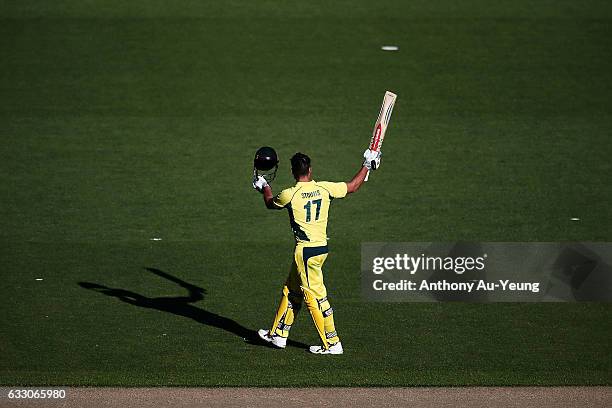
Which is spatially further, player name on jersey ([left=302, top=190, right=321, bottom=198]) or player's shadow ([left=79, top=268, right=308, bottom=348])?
player's shadow ([left=79, top=268, right=308, bottom=348])

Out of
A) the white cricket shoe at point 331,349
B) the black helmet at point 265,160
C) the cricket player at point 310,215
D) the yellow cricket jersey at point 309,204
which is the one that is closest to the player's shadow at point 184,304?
the white cricket shoe at point 331,349

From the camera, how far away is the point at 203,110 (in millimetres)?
23094

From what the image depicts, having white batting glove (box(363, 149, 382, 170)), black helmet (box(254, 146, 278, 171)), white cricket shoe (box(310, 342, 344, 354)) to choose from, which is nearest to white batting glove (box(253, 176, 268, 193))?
black helmet (box(254, 146, 278, 171))

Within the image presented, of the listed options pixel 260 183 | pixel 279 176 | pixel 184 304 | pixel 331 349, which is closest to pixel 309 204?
pixel 260 183

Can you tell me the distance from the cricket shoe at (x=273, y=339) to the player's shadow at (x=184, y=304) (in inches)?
6.6

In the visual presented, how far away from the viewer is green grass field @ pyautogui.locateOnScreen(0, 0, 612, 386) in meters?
12.8

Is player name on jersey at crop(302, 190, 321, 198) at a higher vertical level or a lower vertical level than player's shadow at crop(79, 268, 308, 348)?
higher

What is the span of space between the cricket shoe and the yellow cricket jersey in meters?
1.22

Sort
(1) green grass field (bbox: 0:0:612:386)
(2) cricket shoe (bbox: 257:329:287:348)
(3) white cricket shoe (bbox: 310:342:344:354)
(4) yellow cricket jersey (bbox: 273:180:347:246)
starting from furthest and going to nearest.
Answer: (1) green grass field (bbox: 0:0:612:386), (2) cricket shoe (bbox: 257:329:287:348), (3) white cricket shoe (bbox: 310:342:344:354), (4) yellow cricket jersey (bbox: 273:180:347:246)

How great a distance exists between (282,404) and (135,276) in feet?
16.7

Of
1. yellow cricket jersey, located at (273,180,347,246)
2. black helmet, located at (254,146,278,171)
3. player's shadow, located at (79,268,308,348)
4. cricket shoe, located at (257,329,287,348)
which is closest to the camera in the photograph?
yellow cricket jersey, located at (273,180,347,246)

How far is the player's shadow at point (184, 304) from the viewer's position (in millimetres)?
13500

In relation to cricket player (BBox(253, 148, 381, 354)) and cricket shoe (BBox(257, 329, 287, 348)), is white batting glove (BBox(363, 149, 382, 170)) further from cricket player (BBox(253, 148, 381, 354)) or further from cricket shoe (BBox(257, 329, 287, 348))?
cricket shoe (BBox(257, 329, 287, 348))

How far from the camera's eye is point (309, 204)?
12016 mm
